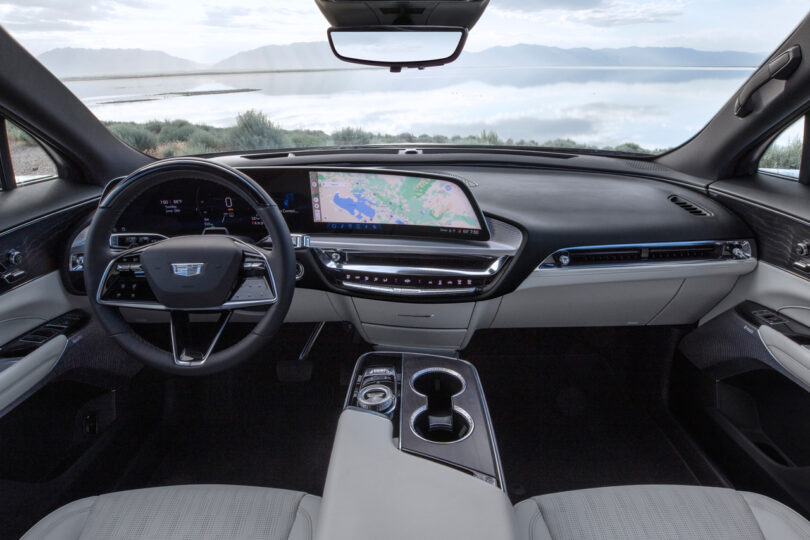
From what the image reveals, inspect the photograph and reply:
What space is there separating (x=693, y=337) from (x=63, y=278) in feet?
9.47

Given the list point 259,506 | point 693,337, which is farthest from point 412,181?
point 693,337

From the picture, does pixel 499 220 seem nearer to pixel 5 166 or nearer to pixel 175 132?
pixel 175 132

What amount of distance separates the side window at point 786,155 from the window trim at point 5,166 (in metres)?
3.30

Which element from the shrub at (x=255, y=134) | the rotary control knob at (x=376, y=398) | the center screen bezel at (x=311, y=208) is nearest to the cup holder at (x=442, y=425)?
the rotary control knob at (x=376, y=398)

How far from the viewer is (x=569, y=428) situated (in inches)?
105

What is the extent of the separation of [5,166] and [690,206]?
2.98 meters

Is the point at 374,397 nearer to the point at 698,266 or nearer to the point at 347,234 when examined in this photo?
the point at 347,234

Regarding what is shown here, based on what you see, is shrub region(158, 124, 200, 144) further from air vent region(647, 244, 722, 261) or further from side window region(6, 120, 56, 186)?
air vent region(647, 244, 722, 261)

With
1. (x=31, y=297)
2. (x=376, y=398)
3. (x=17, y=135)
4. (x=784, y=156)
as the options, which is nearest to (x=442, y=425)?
(x=376, y=398)

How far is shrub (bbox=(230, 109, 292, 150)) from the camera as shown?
8.52ft

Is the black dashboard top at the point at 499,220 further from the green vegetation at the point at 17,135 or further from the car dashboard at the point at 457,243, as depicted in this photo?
the green vegetation at the point at 17,135

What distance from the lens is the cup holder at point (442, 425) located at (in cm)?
166

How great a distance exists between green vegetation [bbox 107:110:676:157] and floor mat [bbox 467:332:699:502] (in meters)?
1.25

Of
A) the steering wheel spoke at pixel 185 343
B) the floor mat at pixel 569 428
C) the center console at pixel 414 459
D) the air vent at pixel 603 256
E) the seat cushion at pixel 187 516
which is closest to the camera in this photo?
the center console at pixel 414 459
